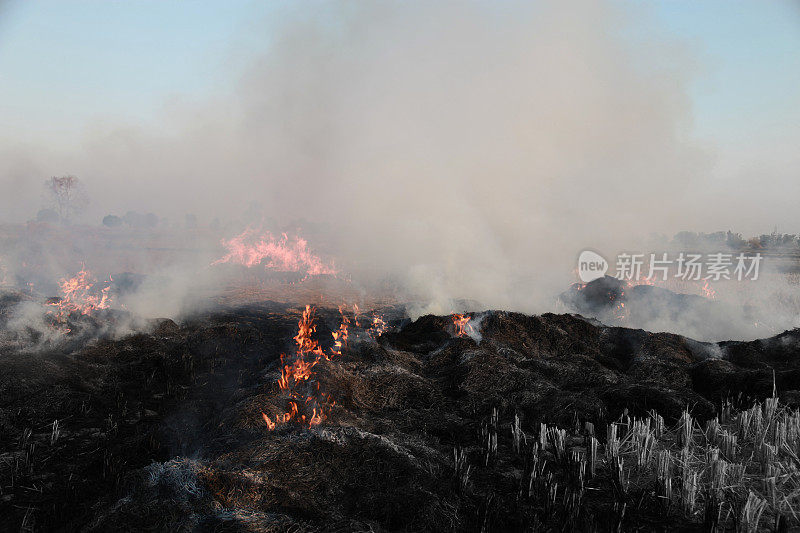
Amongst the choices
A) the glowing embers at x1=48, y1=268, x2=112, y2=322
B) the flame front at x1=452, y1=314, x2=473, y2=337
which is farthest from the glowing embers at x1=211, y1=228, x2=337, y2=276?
the flame front at x1=452, y1=314, x2=473, y2=337

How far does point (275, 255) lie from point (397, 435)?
30.4 metres

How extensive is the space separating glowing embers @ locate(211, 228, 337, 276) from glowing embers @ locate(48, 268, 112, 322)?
1483 cm

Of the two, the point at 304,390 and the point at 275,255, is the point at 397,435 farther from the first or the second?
the point at 275,255

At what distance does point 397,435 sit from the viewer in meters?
8.60

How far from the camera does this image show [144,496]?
575cm

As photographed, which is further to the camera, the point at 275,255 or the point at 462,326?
the point at 275,255

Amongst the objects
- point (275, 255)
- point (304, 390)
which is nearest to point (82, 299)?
point (304, 390)

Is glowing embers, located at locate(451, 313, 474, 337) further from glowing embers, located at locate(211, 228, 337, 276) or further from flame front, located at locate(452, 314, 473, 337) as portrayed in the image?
glowing embers, located at locate(211, 228, 337, 276)

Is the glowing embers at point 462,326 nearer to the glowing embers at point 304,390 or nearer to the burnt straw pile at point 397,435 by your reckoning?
the burnt straw pile at point 397,435

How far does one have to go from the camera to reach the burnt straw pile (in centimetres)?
579

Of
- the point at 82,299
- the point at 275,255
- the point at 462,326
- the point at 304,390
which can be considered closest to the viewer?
the point at 304,390

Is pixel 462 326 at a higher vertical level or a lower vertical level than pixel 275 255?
lower

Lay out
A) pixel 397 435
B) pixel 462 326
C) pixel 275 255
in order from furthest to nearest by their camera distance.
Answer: pixel 275 255
pixel 462 326
pixel 397 435

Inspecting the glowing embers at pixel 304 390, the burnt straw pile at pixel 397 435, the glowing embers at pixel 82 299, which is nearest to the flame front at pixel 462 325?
the burnt straw pile at pixel 397 435
